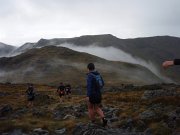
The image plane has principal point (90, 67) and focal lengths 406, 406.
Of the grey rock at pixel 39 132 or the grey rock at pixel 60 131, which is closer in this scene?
the grey rock at pixel 60 131

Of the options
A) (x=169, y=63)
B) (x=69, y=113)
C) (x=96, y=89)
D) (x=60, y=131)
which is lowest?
(x=60, y=131)

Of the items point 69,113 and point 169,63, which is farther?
→ point 69,113

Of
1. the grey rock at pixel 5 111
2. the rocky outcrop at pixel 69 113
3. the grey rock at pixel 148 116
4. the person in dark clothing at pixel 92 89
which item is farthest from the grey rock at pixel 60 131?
the grey rock at pixel 5 111

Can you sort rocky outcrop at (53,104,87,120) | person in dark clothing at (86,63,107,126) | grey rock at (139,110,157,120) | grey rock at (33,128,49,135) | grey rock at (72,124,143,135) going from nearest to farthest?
grey rock at (72,124,143,135) → person in dark clothing at (86,63,107,126) → grey rock at (33,128,49,135) → grey rock at (139,110,157,120) → rocky outcrop at (53,104,87,120)

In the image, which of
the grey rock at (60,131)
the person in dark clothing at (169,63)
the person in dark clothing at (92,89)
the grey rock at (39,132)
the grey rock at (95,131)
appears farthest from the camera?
the grey rock at (39,132)

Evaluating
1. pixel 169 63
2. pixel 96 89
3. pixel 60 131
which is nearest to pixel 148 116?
pixel 96 89

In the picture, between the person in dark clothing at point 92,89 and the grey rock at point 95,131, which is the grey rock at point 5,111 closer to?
the grey rock at point 95,131

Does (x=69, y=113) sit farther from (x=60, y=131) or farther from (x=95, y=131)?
(x=95, y=131)

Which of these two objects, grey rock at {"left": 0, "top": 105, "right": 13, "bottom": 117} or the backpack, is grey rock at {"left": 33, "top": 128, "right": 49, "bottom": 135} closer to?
the backpack

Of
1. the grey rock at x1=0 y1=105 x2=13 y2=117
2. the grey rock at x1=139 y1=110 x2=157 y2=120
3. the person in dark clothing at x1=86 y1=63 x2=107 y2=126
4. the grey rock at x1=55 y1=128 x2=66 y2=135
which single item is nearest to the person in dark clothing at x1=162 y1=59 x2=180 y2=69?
the person in dark clothing at x1=86 y1=63 x2=107 y2=126

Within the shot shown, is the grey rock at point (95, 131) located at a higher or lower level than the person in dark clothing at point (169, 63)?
lower

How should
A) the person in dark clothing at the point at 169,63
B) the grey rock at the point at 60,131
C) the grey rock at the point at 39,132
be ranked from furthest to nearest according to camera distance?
1. the grey rock at the point at 39,132
2. the grey rock at the point at 60,131
3. the person in dark clothing at the point at 169,63

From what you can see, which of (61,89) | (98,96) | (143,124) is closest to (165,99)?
(143,124)

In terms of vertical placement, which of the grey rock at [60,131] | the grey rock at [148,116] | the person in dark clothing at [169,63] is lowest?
the grey rock at [60,131]
